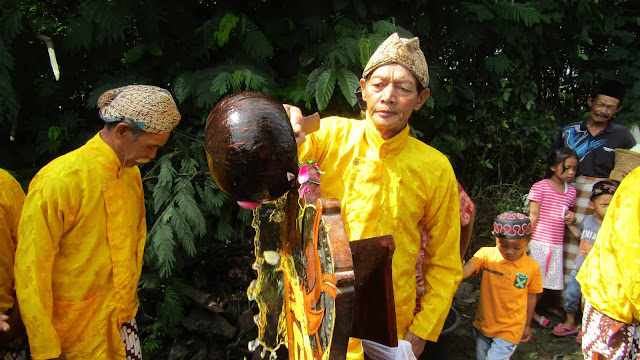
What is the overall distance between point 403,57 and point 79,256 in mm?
1816

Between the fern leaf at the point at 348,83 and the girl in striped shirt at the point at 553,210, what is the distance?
2316 millimetres

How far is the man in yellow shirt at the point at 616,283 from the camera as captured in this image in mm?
2381

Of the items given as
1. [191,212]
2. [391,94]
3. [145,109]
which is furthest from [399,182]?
[191,212]

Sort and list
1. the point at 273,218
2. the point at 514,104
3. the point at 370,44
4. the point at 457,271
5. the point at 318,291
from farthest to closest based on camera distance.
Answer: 1. the point at 514,104
2. the point at 370,44
3. the point at 457,271
4. the point at 273,218
5. the point at 318,291

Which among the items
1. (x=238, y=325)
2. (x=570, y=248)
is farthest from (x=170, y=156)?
(x=570, y=248)

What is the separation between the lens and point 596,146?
4645mm

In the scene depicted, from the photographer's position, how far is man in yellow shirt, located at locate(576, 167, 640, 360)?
2381 mm

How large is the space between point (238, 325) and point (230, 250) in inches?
27.0

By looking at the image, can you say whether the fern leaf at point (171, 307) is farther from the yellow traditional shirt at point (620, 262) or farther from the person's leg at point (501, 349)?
the yellow traditional shirt at point (620, 262)

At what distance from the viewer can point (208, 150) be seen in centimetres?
149

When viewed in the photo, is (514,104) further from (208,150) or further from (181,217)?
(208,150)

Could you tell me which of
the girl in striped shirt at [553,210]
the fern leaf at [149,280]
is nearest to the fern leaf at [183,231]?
the fern leaf at [149,280]

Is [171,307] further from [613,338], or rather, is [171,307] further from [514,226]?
[613,338]

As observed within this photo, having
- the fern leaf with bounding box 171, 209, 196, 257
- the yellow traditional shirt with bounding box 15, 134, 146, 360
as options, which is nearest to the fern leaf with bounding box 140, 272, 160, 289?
the fern leaf with bounding box 171, 209, 196, 257
